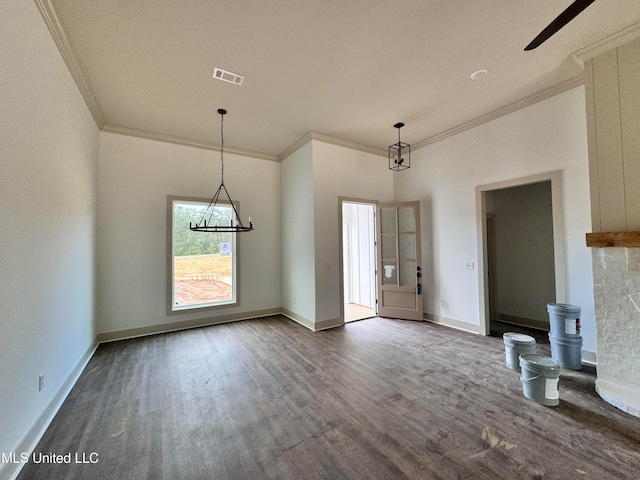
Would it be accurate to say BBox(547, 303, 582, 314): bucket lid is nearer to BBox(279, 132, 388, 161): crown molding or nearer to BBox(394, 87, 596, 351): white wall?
BBox(394, 87, 596, 351): white wall

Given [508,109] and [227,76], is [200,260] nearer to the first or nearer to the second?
[227,76]

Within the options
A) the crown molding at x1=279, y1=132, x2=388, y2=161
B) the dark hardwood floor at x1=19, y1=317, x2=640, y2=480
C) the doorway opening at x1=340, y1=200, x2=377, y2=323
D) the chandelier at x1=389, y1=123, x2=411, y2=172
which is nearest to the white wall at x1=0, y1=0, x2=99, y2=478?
the dark hardwood floor at x1=19, y1=317, x2=640, y2=480

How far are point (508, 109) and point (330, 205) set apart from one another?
3.01 m

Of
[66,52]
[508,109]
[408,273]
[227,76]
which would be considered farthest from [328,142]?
[66,52]

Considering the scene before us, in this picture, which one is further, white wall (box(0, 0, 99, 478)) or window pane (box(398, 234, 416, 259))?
window pane (box(398, 234, 416, 259))

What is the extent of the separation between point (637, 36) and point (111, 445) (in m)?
5.64

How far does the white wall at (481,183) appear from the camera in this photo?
10.3 feet

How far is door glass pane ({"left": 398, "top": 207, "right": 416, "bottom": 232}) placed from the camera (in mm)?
5021

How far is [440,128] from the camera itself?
4.46 m

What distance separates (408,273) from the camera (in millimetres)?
5039

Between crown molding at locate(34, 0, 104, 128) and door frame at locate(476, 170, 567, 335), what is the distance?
528cm

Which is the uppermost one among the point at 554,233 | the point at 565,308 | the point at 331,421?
the point at 554,233

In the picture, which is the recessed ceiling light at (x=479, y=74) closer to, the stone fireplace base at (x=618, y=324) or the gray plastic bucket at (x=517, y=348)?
the stone fireplace base at (x=618, y=324)

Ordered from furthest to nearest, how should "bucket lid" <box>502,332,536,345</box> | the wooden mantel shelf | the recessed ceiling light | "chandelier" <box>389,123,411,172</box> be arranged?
"chandelier" <box>389,123,411,172</box>, the recessed ceiling light, "bucket lid" <box>502,332,536,345</box>, the wooden mantel shelf
